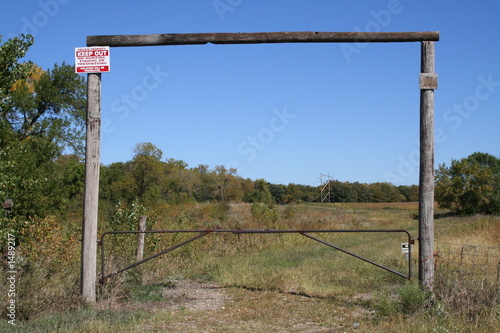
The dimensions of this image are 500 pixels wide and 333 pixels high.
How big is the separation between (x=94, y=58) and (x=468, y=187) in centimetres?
3357

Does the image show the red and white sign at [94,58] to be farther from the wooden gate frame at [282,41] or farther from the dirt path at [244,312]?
the dirt path at [244,312]

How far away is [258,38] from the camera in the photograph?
298 inches

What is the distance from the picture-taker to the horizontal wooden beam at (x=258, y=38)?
7.49 m

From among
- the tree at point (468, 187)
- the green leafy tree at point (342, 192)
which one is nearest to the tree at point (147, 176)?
the tree at point (468, 187)

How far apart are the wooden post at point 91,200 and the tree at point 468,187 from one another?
3212 cm

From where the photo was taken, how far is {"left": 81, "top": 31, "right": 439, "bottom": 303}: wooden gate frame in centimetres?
737

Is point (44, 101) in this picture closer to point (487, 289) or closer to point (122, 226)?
point (122, 226)

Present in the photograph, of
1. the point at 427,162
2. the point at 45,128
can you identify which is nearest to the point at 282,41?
the point at 427,162

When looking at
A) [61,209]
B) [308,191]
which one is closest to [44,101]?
[61,209]

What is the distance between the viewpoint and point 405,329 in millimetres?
5910

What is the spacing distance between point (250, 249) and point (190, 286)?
228 inches

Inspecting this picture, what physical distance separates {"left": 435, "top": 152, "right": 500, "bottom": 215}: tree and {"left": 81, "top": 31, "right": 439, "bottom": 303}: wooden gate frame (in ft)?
96.7

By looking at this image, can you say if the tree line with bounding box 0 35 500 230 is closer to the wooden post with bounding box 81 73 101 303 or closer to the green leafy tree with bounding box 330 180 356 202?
the wooden post with bounding box 81 73 101 303

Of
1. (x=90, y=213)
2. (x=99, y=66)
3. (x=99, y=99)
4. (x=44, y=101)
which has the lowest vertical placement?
(x=90, y=213)
